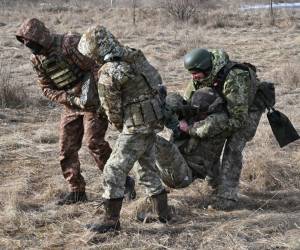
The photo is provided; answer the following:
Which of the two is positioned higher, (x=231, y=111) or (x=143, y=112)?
(x=143, y=112)

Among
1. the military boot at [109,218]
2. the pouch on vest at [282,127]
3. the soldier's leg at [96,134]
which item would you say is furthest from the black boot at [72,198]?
the pouch on vest at [282,127]

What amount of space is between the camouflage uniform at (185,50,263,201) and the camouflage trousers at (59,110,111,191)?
2.66 feet

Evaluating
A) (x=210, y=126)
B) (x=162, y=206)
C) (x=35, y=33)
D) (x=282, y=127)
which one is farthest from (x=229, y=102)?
(x=35, y=33)

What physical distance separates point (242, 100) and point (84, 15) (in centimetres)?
2086

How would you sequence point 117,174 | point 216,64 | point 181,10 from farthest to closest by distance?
point 181,10 < point 216,64 < point 117,174

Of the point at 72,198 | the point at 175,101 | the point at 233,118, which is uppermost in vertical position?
the point at 175,101

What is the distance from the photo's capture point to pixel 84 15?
24.8 m

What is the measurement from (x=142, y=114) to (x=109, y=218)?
2.67 ft

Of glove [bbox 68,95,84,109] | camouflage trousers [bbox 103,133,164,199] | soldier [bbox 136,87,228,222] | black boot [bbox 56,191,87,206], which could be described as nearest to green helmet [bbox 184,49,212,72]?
soldier [bbox 136,87,228,222]

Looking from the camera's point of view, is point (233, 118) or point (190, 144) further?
point (190, 144)

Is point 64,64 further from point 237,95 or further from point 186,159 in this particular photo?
point 237,95

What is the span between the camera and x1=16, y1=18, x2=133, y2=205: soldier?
15.9 ft

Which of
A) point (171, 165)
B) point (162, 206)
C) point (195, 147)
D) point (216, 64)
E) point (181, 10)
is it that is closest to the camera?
point (162, 206)

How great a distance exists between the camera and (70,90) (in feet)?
16.5
